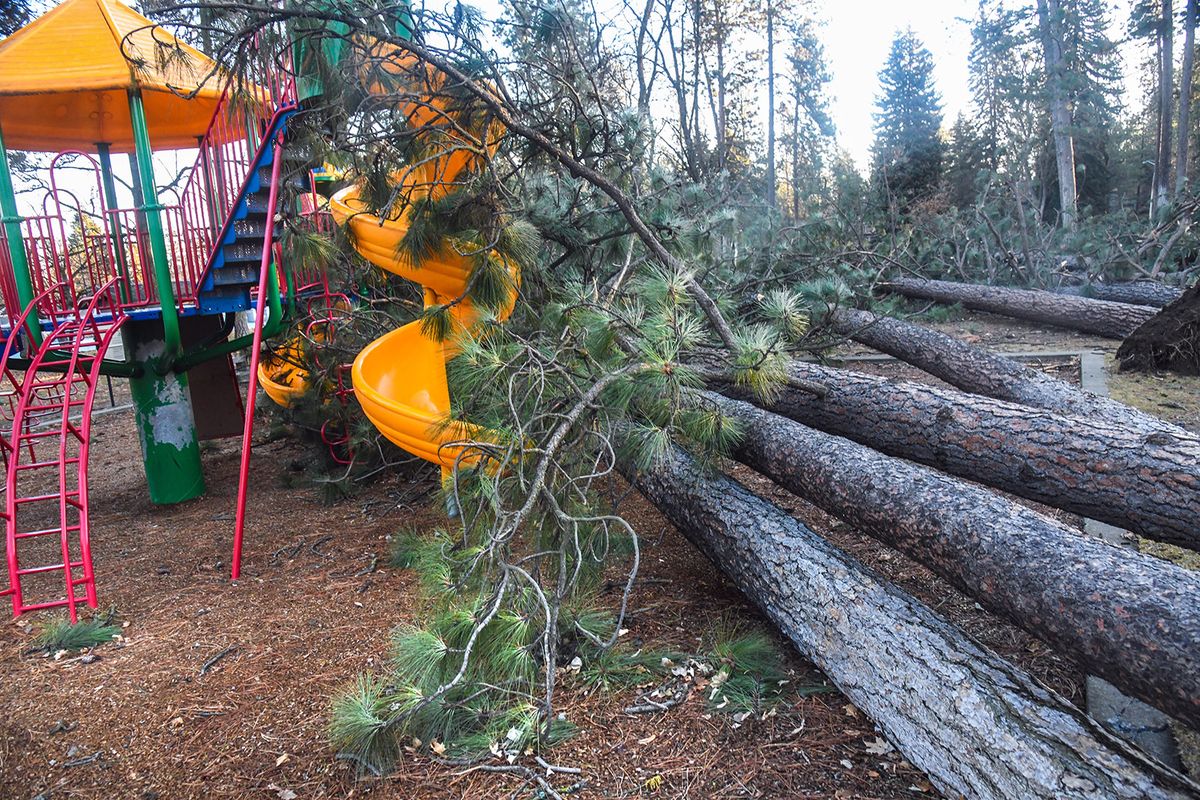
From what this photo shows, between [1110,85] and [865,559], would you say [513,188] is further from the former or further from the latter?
[1110,85]

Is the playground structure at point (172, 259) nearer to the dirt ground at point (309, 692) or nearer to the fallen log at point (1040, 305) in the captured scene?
the dirt ground at point (309, 692)

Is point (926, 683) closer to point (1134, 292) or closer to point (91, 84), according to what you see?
point (91, 84)

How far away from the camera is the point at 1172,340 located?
647 cm

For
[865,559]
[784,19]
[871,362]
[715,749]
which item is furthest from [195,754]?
[784,19]

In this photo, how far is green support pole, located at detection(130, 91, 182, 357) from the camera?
17.9 feet

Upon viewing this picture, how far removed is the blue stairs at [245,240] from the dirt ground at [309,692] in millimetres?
1880

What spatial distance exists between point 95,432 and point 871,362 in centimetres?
981

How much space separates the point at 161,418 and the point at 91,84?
2.57 metres

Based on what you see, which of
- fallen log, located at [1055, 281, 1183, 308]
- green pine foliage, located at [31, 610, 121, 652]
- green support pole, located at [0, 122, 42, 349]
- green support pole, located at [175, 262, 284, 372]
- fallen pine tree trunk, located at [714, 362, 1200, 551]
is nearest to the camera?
fallen pine tree trunk, located at [714, 362, 1200, 551]

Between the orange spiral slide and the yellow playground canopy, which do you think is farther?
the yellow playground canopy

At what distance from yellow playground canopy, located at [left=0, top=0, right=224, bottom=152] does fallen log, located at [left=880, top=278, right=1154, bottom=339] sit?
328 inches

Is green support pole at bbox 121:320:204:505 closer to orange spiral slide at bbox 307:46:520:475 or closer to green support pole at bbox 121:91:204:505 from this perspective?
green support pole at bbox 121:91:204:505

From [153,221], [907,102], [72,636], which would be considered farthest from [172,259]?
[907,102]

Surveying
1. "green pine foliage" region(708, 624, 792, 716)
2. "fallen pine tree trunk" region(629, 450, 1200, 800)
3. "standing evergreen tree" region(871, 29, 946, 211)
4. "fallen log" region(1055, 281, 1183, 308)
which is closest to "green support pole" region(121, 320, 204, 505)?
"fallen pine tree trunk" region(629, 450, 1200, 800)
